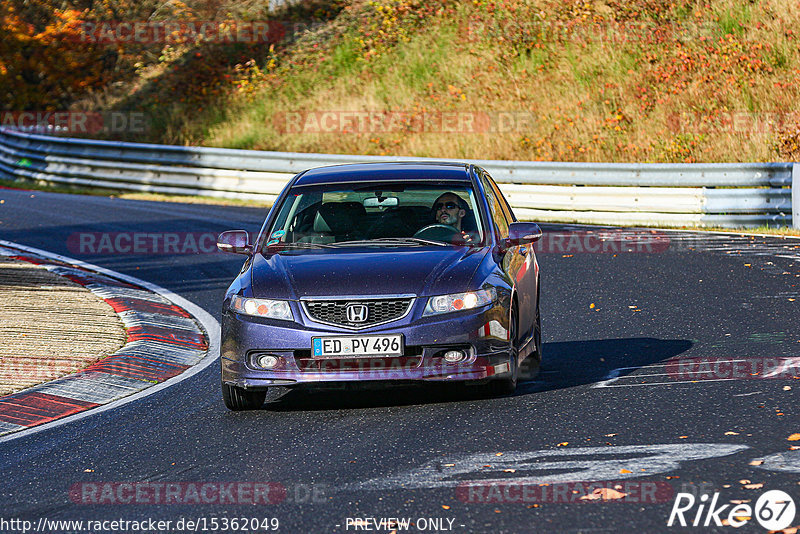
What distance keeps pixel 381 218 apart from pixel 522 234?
103cm

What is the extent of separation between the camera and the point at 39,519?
5.79m

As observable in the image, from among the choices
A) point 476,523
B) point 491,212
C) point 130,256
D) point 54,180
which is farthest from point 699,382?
point 54,180

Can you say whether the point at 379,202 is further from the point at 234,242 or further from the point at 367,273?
the point at 367,273

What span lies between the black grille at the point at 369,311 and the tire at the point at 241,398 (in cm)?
86

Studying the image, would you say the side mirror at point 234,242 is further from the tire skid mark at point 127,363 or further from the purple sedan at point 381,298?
the tire skid mark at point 127,363

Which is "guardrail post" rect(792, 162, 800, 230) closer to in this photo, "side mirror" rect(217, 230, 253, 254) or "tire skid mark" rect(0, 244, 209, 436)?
"tire skid mark" rect(0, 244, 209, 436)

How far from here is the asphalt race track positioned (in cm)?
561

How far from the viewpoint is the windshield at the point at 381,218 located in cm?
871

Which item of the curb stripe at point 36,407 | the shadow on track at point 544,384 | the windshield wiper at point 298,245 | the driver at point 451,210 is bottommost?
the curb stripe at point 36,407

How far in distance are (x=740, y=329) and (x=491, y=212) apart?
2.81 meters

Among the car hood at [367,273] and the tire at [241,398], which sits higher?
the car hood at [367,273]

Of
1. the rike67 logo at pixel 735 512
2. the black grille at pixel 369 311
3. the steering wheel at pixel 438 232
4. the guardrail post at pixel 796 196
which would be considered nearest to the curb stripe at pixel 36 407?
the black grille at pixel 369 311

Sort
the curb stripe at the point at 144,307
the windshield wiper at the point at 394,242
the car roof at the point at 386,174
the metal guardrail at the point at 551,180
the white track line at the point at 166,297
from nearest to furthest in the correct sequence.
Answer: the white track line at the point at 166,297, the windshield wiper at the point at 394,242, the car roof at the point at 386,174, the curb stripe at the point at 144,307, the metal guardrail at the point at 551,180

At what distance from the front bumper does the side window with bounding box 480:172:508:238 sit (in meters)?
1.27
